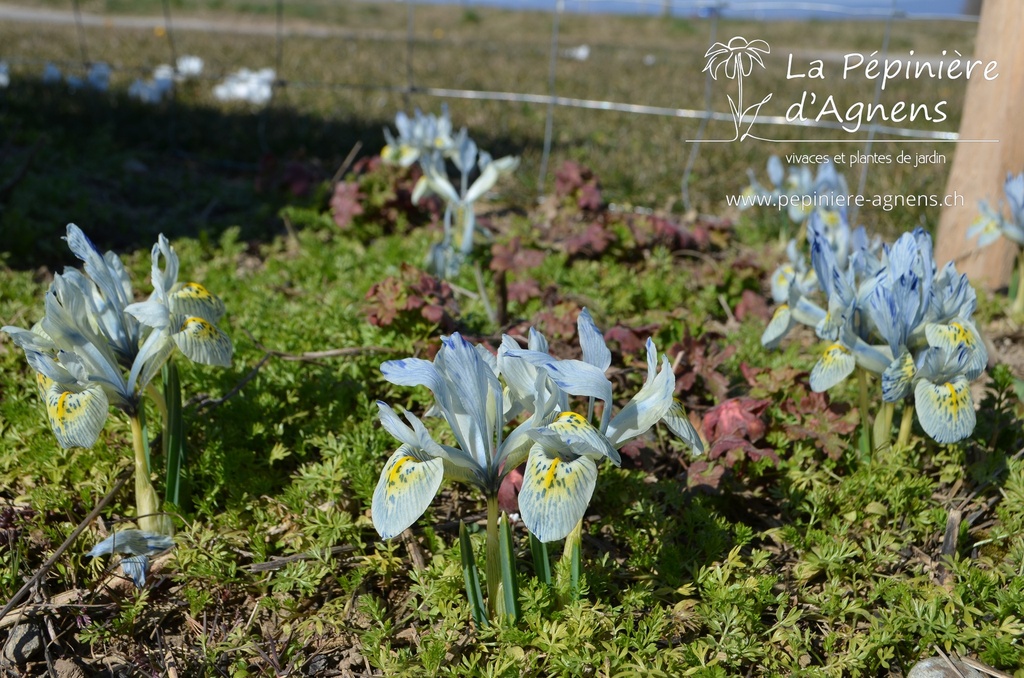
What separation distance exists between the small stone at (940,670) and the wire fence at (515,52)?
2955 mm

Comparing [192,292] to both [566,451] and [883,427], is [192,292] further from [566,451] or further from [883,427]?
[883,427]

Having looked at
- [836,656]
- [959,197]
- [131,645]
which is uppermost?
[959,197]

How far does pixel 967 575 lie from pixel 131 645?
2.01 m

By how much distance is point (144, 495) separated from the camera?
2201mm

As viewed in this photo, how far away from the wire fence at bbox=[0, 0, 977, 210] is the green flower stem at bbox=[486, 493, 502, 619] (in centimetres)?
329

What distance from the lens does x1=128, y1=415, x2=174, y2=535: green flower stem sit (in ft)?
7.04

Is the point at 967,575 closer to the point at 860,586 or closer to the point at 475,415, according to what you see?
the point at 860,586

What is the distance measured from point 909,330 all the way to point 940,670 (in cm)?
85

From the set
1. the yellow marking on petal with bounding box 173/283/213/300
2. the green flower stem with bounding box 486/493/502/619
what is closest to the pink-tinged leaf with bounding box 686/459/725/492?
the green flower stem with bounding box 486/493/502/619

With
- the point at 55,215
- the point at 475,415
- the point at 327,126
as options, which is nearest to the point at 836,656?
the point at 475,415

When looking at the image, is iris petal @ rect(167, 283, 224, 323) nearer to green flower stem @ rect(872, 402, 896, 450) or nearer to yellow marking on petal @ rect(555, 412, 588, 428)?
yellow marking on petal @ rect(555, 412, 588, 428)

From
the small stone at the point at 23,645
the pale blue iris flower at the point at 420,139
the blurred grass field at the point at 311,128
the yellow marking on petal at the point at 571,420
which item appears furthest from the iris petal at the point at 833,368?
the blurred grass field at the point at 311,128

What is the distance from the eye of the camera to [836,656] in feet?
6.28

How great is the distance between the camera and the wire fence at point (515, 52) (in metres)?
4.82
